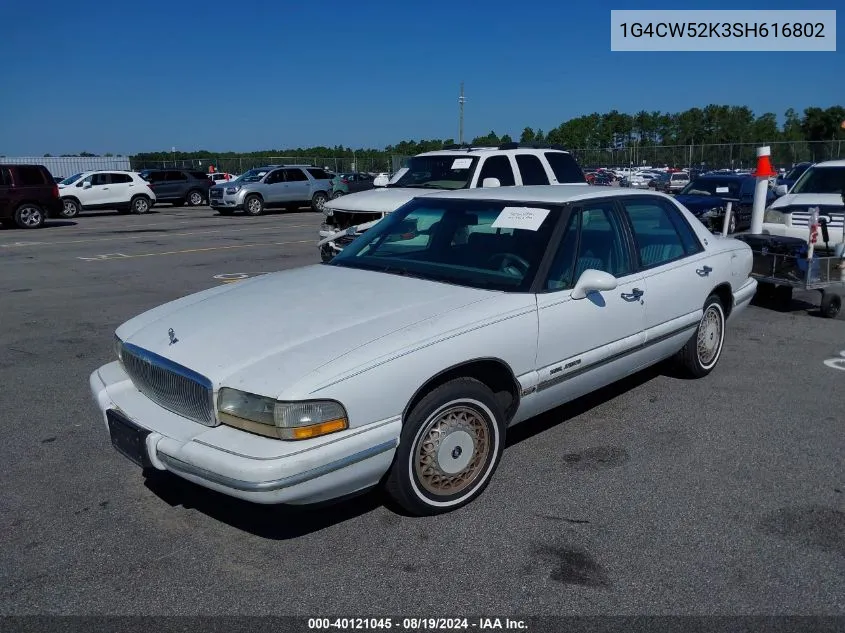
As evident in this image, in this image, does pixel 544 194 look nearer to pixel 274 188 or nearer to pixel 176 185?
pixel 274 188

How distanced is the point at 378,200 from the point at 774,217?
18.6 ft

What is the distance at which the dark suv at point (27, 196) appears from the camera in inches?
814

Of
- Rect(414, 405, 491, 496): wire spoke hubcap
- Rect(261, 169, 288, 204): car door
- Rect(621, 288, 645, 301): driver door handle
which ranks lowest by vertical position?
Rect(414, 405, 491, 496): wire spoke hubcap

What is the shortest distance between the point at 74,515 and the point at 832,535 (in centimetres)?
375

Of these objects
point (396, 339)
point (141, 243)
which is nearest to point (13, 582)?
point (396, 339)

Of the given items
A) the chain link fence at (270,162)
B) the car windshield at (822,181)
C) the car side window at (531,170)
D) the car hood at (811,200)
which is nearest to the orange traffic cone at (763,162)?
the car hood at (811,200)

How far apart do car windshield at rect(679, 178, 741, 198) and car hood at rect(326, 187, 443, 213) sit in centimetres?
801

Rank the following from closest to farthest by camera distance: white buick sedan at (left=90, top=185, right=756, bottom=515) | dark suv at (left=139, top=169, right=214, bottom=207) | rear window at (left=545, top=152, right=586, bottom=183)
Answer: white buick sedan at (left=90, top=185, right=756, bottom=515) < rear window at (left=545, top=152, right=586, bottom=183) < dark suv at (left=139, top=169, right=214, bottom=207)

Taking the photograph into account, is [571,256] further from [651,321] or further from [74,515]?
[74,515]

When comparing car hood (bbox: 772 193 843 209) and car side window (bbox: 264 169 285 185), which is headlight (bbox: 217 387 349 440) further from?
car side window (bbox: 264 169 285 185)

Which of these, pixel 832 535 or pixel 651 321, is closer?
pixel 832 535

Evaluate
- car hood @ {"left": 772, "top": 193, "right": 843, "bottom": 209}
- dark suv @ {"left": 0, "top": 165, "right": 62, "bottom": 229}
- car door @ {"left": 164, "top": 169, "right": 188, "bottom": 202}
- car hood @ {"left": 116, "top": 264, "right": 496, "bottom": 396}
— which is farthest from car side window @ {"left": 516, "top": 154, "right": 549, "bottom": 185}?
car door @ {"left": 164, "top": 169, "right": 188, "bottom": 202}

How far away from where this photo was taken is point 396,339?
3.40 metres

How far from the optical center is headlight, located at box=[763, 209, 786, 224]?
33.3 feet
